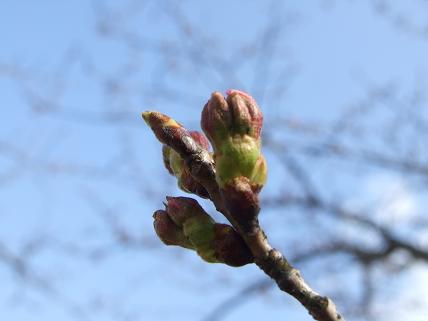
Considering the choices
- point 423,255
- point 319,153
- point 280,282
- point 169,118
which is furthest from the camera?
point 319,153

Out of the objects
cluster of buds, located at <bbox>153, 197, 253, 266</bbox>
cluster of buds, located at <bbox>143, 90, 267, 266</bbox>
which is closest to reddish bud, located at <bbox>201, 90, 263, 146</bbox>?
cluster of buds, located at <bbox>143, 90, 267, 266</bbox>

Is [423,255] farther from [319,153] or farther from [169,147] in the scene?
[169,147]

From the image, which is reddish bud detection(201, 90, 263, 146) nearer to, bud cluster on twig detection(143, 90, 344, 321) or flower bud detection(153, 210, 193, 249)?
bud cluster on twig detection(143, 90, 344, 321)

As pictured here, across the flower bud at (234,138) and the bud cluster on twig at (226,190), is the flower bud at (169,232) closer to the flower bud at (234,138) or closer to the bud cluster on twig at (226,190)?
the bud cluster on twig at (226,190)

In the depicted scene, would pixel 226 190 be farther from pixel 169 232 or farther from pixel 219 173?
pixel 169 232

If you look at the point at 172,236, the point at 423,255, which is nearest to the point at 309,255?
the point at 423,255

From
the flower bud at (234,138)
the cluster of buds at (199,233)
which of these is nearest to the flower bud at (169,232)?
the cluster of buds at (199,233)

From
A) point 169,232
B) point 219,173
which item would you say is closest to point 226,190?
point 219,173
